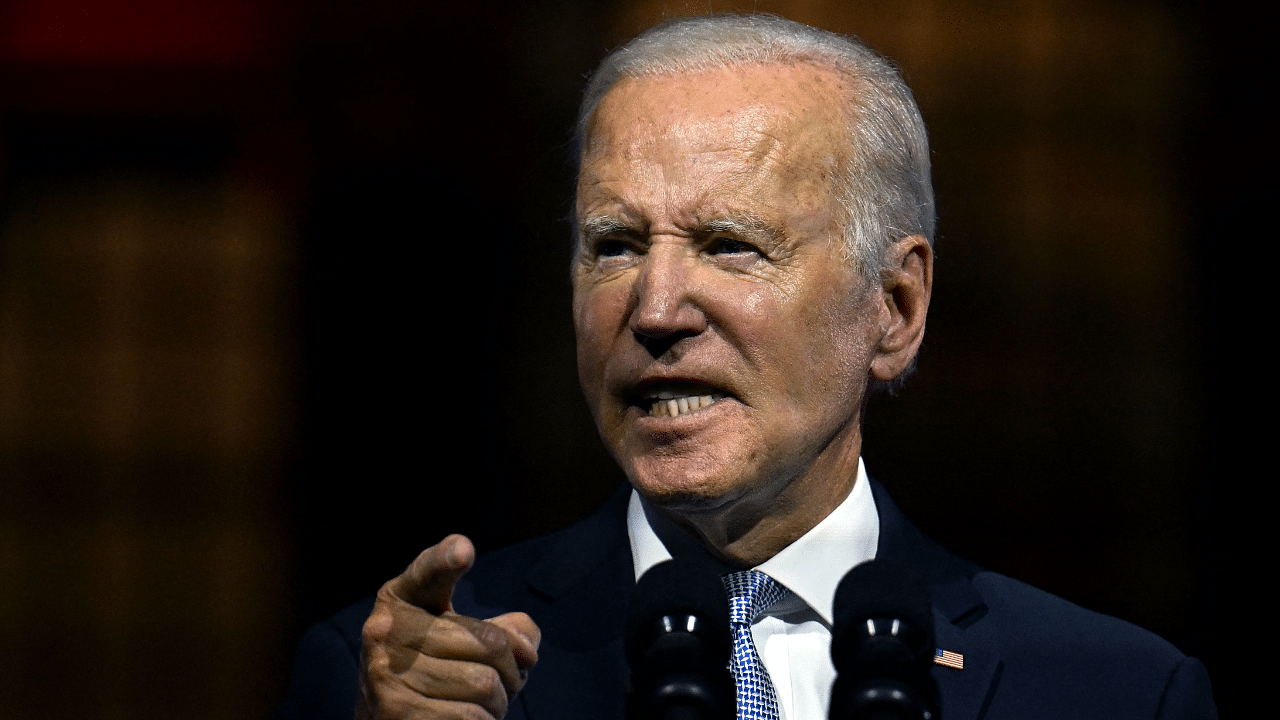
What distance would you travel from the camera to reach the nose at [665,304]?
1898mm

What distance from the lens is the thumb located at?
1.43m

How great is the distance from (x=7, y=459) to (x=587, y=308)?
1919mm

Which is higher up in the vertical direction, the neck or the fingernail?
the fingernail

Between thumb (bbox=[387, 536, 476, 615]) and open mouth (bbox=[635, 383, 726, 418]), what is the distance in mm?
510

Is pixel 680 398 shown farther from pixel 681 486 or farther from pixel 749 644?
pixel 749 644

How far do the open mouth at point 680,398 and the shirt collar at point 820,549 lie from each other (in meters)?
0.23

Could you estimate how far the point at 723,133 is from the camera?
198 cm

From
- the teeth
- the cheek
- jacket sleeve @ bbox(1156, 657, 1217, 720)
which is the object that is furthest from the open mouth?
jacket sleeve @ bbox(1156, 657, 1217, 720)

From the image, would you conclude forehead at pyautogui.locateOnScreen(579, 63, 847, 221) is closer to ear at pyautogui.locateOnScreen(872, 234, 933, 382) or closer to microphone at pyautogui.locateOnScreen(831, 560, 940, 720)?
ear at pyautogui.locateOnScreen(872, 234, 933, 382)

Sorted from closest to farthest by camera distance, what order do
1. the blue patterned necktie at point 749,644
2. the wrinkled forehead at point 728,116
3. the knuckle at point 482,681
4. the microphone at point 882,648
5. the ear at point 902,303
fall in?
the microphone at point 882,648 → the knuckle at point 482,681 → the blue patterned necktie at point 749,644 → the wrinkled forehead at point 728,116 → the ear at point 902,303

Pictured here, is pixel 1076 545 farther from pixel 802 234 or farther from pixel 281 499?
pixel 281 499

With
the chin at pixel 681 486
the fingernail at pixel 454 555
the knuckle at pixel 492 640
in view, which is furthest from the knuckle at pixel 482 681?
the chin at pixel 681 486

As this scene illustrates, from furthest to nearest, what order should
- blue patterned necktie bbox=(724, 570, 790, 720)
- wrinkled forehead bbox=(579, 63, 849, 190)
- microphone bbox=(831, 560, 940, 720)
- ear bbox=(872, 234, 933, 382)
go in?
ear bbox=(872, 234, 933, 382) < wrinkled forehead bbox=(579, 63, 849, 190) < blue patterned necktie bbox=(724, 570, 790, 720) < microphone bbox=(831, 560, 940, 720)

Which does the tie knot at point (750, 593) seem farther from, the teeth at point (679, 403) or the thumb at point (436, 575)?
the thumb at point (436, 575)
